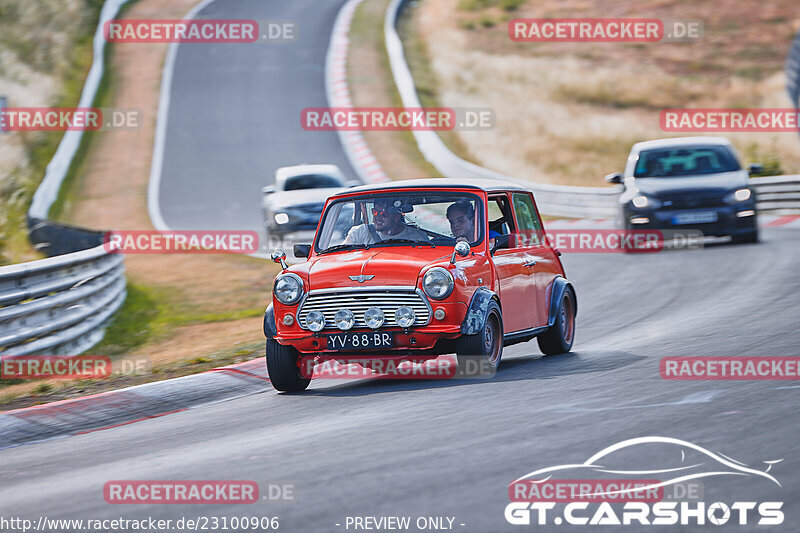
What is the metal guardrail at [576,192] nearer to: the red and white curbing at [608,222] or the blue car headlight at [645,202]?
the red and white curbing at [608,222]

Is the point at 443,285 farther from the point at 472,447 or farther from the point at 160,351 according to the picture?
the point at 160,351

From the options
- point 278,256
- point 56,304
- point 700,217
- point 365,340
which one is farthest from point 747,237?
point 365,340

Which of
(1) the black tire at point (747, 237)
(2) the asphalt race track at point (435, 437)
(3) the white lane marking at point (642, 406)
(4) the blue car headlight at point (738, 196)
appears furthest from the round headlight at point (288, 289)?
(1) the black tire at point (747, 237)

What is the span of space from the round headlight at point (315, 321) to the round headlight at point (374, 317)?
0.35 m

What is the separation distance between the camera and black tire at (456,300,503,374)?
8891 mm

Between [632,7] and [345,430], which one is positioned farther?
[632,7]

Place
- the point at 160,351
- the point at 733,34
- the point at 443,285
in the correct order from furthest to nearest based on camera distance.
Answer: the point at 733,34, the point at 160,351, the point at 443,285

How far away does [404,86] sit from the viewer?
40.0 meters

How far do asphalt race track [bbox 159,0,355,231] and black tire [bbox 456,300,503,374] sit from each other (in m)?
18.0

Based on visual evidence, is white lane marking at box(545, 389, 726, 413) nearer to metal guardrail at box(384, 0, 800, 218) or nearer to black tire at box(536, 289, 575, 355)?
black tire at box(536, 289, 575, 355)

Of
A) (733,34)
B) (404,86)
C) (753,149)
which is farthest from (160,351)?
(733,34)

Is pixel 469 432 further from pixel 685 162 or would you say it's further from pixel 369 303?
pixel 685 162

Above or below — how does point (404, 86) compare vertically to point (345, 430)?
above

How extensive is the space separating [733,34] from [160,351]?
44.2 m
